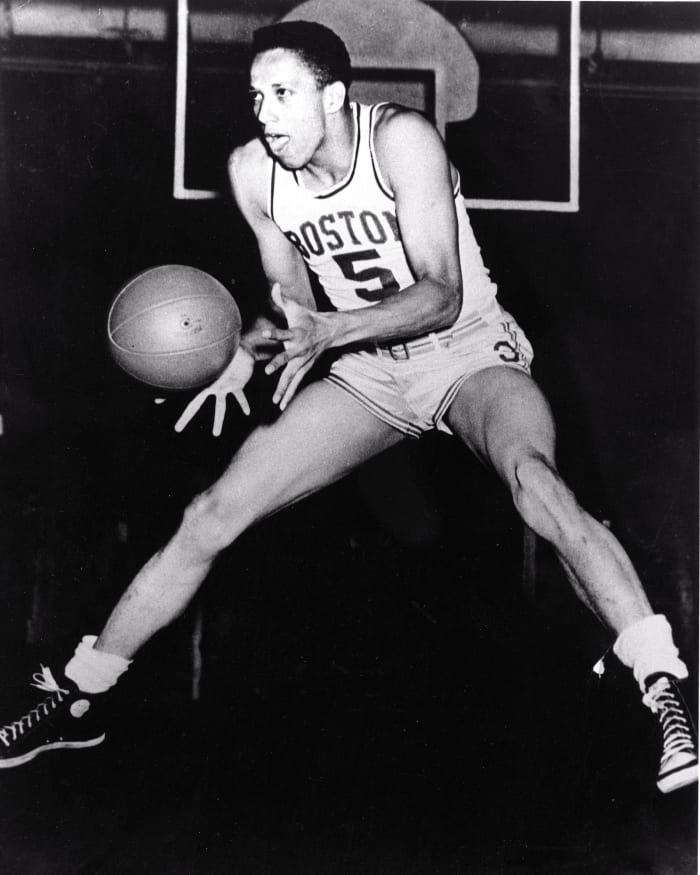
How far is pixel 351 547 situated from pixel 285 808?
4.37ft

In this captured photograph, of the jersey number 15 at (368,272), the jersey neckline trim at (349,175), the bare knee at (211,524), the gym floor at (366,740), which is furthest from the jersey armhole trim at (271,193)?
the gym floor at (366,740)

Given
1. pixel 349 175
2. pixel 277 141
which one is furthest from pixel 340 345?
pixel 277 141

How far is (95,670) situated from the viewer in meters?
2.58

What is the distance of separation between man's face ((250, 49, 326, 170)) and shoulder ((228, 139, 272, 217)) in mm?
126

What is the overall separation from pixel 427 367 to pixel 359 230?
1.50ft

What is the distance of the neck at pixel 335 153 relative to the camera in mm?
2611

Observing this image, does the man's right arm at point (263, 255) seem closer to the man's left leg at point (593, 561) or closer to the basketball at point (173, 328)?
the basketball at point (173, 328)

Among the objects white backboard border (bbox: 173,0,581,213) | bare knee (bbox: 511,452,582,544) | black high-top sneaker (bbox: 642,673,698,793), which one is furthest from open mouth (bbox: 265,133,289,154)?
black high-top sneaker (bbox: 642,673,698,793)

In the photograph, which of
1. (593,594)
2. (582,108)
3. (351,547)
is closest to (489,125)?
(582,108)

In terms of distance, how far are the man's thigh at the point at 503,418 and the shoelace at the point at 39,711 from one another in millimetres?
1409

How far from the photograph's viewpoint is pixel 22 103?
10.8 feet

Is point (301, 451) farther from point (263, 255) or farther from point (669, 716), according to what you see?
point (669, 716)

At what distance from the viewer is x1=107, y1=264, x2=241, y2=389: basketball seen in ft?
8.21

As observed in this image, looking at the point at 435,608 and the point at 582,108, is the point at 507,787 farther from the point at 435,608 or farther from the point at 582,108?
the point at 582,108
